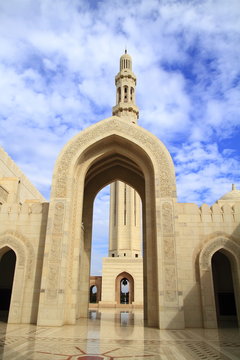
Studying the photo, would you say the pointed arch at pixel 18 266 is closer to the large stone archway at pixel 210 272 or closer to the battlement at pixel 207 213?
the battlement at pixel 207 213

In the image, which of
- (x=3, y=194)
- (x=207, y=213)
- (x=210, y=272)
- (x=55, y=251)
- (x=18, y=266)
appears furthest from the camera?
(x=3, y=194)

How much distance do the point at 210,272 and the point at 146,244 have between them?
2.63m

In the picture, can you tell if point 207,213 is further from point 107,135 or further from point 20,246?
point 20,246

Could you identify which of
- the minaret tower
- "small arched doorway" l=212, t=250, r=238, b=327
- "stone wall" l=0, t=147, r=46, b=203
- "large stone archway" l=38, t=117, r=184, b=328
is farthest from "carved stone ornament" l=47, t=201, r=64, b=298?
the minaret tower

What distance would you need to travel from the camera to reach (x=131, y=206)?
2569 centimetres

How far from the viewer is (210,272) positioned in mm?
10617

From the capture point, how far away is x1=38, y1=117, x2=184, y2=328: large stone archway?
10164mm

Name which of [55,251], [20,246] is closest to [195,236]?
[55,251]

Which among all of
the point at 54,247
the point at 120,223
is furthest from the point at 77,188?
the point at 120,223

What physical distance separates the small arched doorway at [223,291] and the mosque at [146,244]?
0.05 metres

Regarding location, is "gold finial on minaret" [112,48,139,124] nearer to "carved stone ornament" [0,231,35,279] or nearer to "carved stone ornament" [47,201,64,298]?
"carved stone ornament" [47,201,64,298]

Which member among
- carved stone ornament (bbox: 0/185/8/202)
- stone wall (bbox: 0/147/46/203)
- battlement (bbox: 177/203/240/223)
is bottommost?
battlement (bbox: 177/203/240/223)

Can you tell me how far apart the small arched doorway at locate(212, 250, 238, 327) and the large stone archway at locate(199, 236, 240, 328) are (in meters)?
2.09

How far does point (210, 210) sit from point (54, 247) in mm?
6281
